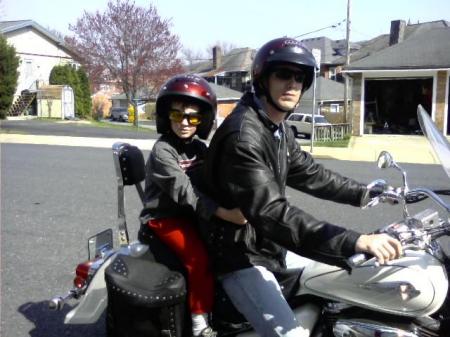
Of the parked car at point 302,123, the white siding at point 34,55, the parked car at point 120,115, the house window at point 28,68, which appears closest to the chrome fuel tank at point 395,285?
the parked car at point 302,123

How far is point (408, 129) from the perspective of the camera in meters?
27.7

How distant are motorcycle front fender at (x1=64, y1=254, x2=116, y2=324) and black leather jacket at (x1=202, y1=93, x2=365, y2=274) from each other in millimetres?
734

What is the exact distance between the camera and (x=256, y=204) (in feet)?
7.12

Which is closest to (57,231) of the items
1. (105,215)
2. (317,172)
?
(105,215)

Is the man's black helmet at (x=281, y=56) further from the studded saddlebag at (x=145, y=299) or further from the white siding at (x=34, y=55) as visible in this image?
the white siding at (x=34, y=55)

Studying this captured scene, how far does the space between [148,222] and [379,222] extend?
453 centimetres

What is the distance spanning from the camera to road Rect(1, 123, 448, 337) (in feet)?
13.4

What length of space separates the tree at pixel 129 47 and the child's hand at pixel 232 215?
123 feet

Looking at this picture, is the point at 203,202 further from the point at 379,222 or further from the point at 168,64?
the point at 168,64

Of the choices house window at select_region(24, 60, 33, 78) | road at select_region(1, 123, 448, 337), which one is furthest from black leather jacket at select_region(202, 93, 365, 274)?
house window at select_region(24, 60, 33, 78)

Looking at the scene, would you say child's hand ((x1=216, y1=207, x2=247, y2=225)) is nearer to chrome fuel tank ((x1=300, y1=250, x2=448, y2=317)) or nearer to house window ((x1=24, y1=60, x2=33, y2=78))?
chrome fuel tank ((x1=300, y1=250, x2=448, y2=317))

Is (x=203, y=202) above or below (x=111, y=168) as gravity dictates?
above

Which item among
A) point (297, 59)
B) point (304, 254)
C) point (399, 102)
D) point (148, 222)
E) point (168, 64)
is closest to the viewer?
point (304, 254)

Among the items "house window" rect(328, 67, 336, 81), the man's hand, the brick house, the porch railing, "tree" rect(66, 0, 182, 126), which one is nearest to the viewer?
the man's hand
